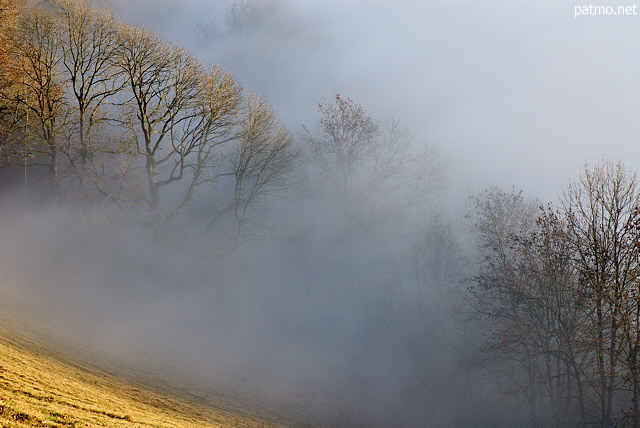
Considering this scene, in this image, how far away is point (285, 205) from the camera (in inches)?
1599

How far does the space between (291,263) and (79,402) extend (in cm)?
2889

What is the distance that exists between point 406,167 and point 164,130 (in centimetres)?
2045

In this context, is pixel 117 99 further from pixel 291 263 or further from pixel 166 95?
pixel 291 263

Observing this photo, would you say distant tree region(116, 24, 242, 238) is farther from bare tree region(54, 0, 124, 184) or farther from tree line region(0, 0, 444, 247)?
bare tree region(54, 0, 124, 184)

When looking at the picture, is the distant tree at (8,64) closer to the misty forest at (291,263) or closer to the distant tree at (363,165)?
the misty forest at (291,263)

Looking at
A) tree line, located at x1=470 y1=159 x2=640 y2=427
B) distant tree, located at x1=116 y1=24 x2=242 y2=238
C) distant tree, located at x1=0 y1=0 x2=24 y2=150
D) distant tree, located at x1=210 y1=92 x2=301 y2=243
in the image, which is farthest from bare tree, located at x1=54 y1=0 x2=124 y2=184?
tree line, located at x1=470 y1=159 x2=640 y2=427


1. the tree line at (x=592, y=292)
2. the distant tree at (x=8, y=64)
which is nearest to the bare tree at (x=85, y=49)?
the distant tree at (x=8, y=64)

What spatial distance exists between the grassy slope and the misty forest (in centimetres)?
257

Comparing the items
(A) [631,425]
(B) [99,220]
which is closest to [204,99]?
(B) [99,220]

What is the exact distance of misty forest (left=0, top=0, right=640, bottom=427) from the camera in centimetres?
1648

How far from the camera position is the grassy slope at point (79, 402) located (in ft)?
22.7

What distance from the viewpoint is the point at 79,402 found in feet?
27.8

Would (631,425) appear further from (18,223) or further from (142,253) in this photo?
(18,223)

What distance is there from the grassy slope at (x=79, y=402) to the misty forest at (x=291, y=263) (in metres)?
2.57
